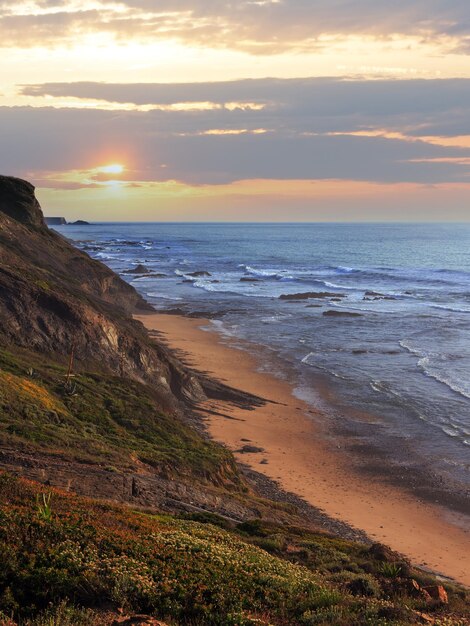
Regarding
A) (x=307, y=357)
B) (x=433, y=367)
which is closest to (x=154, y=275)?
(x=307, y=357)

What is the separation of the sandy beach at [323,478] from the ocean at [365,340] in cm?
135

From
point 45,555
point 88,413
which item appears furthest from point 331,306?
point 45,555

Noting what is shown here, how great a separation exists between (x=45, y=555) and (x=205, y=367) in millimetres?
35152

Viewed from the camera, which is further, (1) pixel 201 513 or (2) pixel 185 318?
(2) pixel 185 318

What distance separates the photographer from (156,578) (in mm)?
11461

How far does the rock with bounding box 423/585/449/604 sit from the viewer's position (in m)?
13.7

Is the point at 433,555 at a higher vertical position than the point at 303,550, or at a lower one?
lower

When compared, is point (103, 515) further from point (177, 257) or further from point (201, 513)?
point (177, 257)

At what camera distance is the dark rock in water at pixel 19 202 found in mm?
57662

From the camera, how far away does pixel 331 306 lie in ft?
264

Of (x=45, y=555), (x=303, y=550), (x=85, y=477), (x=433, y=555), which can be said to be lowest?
(x=433, y=555)

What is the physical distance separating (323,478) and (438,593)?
14446mm

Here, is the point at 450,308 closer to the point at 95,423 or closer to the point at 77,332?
the point at 77,332

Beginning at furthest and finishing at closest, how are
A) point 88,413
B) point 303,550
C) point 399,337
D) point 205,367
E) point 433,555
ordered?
point 399,337
point 205,367
point 88,413
point 433,555
point 303,550
